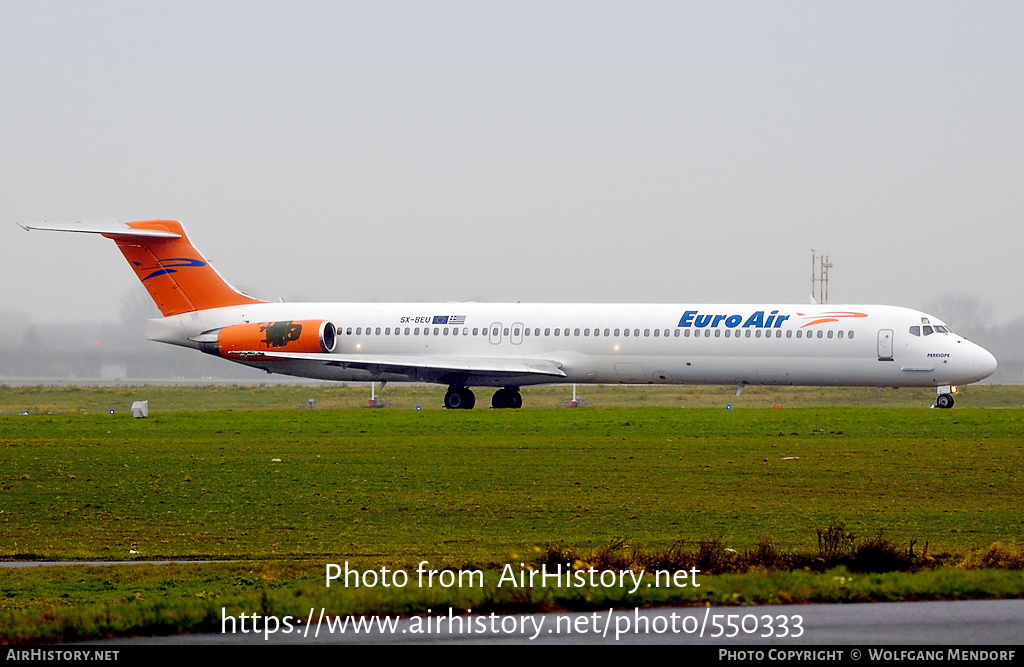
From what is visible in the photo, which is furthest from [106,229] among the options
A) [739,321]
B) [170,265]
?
[739,321]

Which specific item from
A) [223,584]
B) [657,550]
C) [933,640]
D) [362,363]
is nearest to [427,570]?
[223,584]

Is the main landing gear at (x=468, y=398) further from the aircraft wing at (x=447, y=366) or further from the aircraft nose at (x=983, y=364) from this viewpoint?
the aircraft nose at (x=983, y=364)

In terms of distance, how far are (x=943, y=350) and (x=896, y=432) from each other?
31.1 feet

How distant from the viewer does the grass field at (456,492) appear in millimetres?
12586

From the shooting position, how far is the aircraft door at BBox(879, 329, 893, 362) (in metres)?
37.2

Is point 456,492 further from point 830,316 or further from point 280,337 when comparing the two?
point 280,337

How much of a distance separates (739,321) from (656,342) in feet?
8.07

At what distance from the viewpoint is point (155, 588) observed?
1112 cm

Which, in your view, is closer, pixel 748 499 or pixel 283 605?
pixel 283 605

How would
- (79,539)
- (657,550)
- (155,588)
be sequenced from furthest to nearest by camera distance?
(79,539), (657,550), (155,588)

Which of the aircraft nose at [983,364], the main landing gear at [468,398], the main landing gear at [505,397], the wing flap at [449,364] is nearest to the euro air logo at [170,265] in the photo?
the wing flap at [449,364]

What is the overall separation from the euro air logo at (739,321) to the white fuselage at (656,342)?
1.6 inches

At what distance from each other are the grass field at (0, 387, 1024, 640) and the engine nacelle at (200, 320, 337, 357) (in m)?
7.84
